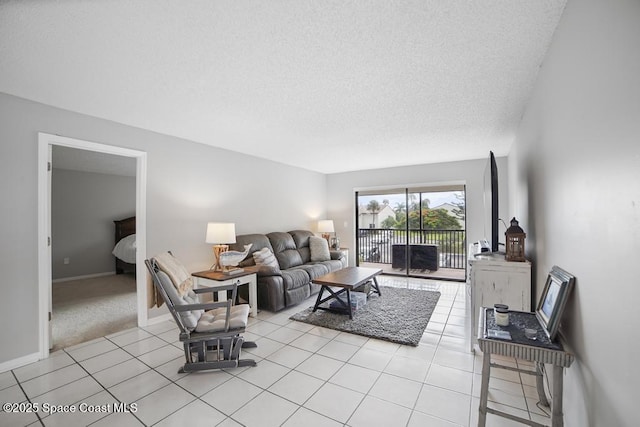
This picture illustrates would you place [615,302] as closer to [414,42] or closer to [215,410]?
[414,42]

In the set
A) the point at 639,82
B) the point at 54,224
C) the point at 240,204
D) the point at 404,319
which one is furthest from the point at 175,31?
the point at 54,224

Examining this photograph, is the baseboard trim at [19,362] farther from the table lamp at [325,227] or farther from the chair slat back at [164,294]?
the table lamp at [325,227]

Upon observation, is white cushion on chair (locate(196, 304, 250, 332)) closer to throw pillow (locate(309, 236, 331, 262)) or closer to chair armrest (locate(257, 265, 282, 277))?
chair armrest (locate(257, 265, 282, 277))

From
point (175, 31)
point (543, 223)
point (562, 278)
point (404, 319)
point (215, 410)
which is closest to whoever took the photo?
point (562, 278)

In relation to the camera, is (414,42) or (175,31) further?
(414,42)

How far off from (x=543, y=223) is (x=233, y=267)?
3.53 meters

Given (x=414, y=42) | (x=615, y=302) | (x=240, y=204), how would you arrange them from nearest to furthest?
1. (x=615, y=302)
2. (x=414, y=42)
3. (x=240, y=204)

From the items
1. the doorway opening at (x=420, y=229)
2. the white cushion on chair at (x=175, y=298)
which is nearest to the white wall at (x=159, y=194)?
the white cushion on chair at (x=175, y=298)

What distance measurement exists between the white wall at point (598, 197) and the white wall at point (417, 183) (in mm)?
3691

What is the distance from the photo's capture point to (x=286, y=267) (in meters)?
4.73

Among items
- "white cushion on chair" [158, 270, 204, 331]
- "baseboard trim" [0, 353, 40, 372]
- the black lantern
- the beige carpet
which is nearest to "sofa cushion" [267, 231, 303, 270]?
the beige carpet

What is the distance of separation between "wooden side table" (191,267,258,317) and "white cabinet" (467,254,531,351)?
2.63 metres

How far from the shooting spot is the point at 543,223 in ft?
6.77

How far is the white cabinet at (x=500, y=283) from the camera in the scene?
2.41m
